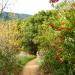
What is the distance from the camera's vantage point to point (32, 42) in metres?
30.0

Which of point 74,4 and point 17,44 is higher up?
point 74,4

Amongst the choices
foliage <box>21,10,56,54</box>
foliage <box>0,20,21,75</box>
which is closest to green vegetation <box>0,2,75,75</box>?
foliage <box>0,20,21,75</box>

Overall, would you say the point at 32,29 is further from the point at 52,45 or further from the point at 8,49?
the point at 52,45

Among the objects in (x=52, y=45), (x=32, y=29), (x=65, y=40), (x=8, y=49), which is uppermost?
(x=32, y=29)

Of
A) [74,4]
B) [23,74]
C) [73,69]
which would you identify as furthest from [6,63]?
[74,4]

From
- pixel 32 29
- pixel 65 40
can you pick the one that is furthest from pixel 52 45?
pixel 32 29

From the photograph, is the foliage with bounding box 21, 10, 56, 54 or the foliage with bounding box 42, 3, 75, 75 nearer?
the foliage with bounding box 42, 3, 75, 75

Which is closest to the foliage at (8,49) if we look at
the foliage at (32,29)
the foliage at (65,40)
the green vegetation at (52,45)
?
the green vegetation at (52,45)

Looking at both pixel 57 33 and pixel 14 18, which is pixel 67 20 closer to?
pixel 57 33

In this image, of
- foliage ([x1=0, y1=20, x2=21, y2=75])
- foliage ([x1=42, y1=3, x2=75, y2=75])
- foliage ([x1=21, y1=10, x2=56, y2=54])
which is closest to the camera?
foliage ([x1=42, y1=3, x2=75, y2=75])

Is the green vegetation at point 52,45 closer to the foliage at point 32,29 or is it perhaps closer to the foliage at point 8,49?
the foliage at point 8,49

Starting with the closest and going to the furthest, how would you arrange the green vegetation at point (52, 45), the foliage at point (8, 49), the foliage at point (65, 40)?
the foliage at point (65, 40) → the green vegetation at point (52, 45) → the foliage at point (8, 49)

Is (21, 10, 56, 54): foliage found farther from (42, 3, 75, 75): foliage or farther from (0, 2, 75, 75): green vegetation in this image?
(42, 3, 75, 75): foliage

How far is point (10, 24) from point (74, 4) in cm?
638
